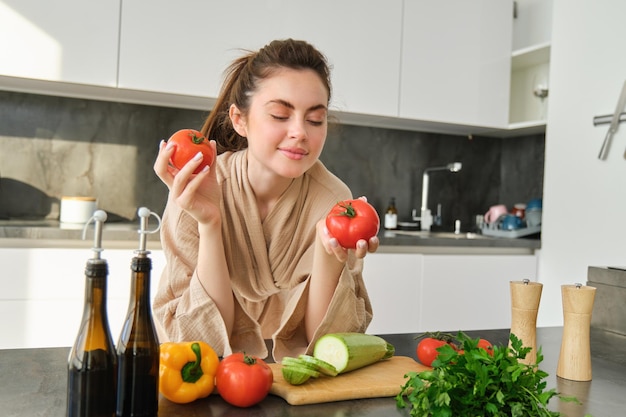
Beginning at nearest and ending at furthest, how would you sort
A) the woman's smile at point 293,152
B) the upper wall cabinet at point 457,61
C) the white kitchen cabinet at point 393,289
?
the woman's smile at point 293,152, the white kitchen cabinet at point 393,289, the upper wall cabinet at point 457,61

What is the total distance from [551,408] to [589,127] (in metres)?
2.21

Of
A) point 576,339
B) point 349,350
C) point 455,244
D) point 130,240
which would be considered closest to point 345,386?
point 349,350

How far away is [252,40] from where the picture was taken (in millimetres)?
2814

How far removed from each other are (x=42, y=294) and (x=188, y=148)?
1.35 metres

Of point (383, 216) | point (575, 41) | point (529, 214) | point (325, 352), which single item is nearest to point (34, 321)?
point (325, 352)

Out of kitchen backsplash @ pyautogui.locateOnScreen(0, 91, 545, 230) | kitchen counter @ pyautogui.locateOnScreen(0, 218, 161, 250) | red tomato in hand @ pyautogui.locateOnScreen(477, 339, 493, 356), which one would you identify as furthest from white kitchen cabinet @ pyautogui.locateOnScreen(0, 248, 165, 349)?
red tomato in hand @ pyautogui.locateOnScreen(477, 339, 493, 356)

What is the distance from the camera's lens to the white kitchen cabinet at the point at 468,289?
9.64 feet

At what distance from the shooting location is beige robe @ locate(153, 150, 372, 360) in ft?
4.19

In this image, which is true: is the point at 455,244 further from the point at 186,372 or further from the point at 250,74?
the point at 186,372

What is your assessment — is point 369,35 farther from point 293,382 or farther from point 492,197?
point 293,382

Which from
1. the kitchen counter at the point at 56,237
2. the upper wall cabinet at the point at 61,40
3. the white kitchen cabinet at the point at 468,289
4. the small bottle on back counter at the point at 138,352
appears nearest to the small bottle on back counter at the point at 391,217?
the white kitchen cabinet at the point at 468,289

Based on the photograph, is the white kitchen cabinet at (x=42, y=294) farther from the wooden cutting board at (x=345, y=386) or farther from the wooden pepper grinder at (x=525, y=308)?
the wooden pepper grinder at (x=525, y=308)

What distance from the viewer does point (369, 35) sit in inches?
119

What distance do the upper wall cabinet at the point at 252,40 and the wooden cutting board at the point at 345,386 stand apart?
1.82 meters
